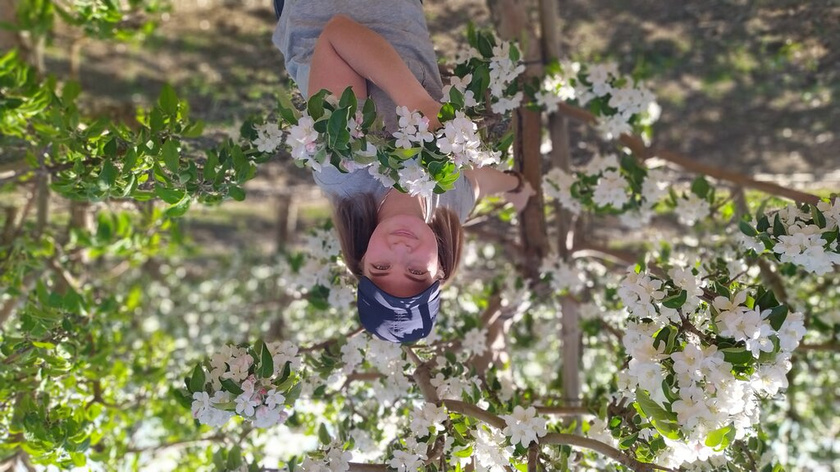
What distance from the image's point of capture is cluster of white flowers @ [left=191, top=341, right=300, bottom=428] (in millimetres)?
1571

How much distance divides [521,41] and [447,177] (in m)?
1.16

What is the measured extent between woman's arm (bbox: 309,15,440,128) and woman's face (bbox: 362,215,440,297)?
0.89 feet

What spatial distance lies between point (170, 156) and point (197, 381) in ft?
1.64

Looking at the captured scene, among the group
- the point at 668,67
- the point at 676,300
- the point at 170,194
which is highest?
the point at 668,67

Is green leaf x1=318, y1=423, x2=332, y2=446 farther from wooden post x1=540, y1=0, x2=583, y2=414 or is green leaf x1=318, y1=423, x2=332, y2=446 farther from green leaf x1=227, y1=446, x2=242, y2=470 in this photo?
wooden post x1=540, y1=0, x2=583, y2=414

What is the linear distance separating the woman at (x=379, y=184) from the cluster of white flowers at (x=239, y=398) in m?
0.27

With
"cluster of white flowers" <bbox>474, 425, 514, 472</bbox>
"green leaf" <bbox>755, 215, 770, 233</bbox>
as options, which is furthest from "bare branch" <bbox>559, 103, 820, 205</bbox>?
"cluster of white flowers" <bbox>474, 425, 514, 472</bbox>

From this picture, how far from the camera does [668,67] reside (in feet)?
→ 12.6

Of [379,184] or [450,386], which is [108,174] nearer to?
[379,184]

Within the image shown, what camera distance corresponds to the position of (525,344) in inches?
129

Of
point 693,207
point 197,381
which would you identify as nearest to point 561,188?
point 693,207

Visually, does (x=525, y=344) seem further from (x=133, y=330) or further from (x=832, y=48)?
(x=133, y=330)

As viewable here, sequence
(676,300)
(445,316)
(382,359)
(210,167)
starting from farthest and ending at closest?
(445,316) < (382,359) < (210,167) < (676,300)

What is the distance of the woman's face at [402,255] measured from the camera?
5.01ft
